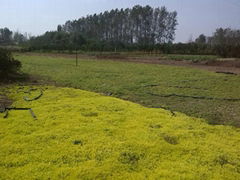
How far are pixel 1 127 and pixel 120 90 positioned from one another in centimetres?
401

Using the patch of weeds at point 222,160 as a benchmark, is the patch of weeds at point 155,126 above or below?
above

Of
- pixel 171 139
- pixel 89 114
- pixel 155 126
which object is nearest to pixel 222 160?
pixel 171 139

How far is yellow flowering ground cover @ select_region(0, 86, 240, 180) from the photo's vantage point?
2762mm

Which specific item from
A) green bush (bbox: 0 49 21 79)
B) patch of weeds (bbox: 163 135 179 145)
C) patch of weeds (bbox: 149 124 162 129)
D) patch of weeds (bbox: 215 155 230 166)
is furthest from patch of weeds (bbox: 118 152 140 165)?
green bush (bbox: 0 49 21 79)

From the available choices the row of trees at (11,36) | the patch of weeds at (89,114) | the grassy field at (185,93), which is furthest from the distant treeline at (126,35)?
the patch of weeds at (89,114)

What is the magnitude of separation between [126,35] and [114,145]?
47.8 metres

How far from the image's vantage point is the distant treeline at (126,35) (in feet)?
98.3

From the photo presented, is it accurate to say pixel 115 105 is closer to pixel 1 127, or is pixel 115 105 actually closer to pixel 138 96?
pixel 138 96

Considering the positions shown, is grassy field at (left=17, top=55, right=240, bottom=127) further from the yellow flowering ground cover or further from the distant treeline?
the distant treeline

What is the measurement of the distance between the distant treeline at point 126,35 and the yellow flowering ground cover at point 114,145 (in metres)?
22.4

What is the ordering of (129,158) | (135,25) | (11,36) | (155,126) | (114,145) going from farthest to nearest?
(11,36), (135,25), (155,126), (114,145), (129,158)

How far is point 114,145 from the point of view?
3383mm

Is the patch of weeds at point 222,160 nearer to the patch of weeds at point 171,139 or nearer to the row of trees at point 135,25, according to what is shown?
the patch of weeds at point 171,139

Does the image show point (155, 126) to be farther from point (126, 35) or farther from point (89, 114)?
point (126, 35)
